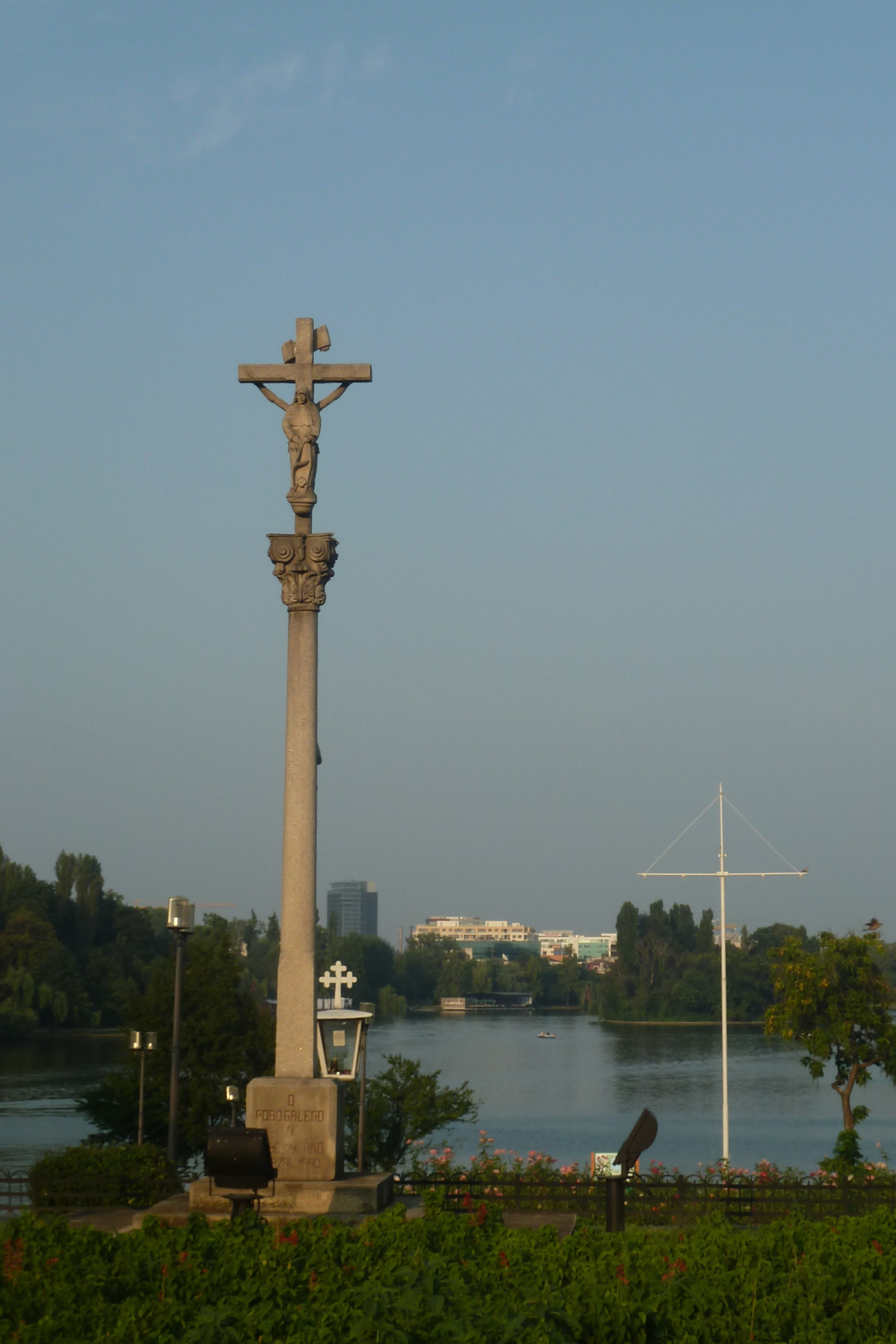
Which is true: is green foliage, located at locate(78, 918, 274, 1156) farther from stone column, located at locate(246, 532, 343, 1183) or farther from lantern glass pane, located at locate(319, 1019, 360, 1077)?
stone column, located at locate(246, 532, 343, 1183)

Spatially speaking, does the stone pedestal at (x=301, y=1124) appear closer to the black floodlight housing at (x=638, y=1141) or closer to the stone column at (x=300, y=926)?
the stone column at (x=300, y=926)

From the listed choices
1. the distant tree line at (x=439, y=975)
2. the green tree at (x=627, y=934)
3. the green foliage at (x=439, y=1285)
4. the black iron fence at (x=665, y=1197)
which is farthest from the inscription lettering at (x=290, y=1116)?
the green tree at (x=627, y=934)

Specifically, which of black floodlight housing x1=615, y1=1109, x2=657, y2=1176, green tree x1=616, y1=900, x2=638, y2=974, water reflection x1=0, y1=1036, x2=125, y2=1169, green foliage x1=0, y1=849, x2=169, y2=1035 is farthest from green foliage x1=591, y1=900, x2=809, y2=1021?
black floodlight housing x1=615, y1=1109, x2=657, y2=1176

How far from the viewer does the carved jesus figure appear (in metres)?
16.8

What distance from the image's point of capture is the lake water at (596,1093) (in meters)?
45.8

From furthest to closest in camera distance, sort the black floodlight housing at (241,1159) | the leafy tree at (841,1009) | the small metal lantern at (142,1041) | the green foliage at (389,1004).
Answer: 1. the green foliage at (389,1004)
2. the leafy tree at (841,1009)
3. the small metal lantern at (142,1041)
4. the black floodlight housing at (241,1159)

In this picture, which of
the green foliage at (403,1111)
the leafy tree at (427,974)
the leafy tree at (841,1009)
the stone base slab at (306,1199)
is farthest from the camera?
the leafy tree at (427,974)

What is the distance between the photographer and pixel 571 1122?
→ 5275 cm

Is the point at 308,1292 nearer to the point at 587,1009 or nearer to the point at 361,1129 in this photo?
the point at 361,1129

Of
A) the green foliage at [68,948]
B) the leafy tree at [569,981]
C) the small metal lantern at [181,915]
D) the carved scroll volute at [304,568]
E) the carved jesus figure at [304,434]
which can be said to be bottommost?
the leafy tree at [569,981]

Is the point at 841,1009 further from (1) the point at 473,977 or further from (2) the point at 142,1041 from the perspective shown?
(1) the point at 473,977

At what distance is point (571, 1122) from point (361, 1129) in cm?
3453

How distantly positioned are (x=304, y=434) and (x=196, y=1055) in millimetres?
30054

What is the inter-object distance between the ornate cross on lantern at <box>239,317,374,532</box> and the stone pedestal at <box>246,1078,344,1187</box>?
6.66m
